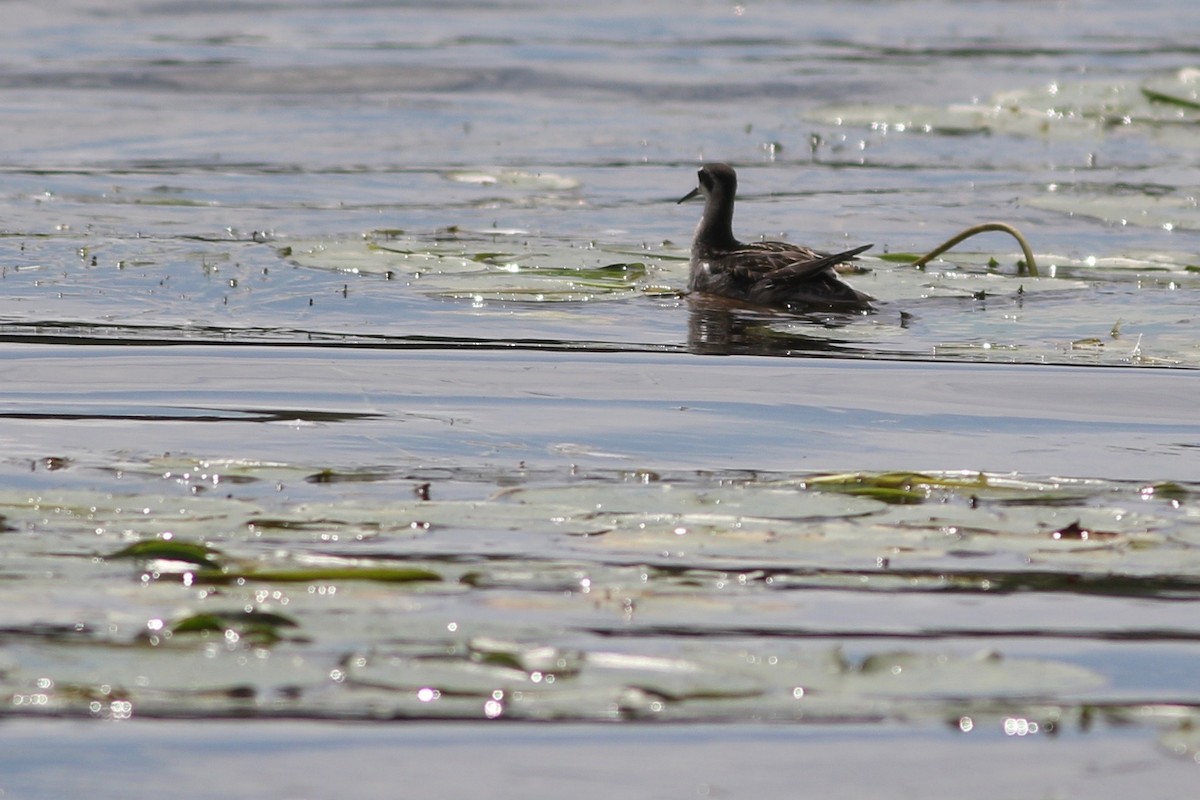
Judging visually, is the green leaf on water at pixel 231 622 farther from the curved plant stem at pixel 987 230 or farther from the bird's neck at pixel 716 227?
the bird's neck at pixel 716 227

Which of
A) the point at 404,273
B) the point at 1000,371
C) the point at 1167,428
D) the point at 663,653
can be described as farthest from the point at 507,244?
the point at 663,653

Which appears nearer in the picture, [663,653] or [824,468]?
[663,653]

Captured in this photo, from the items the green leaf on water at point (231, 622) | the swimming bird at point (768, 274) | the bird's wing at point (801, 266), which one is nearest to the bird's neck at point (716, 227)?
the swimming bird at point (768, 274)

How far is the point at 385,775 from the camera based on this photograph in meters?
3.91

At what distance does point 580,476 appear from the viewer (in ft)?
19.8

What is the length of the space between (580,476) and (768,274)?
184 inches

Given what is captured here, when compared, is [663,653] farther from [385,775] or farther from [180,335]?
[180,335]

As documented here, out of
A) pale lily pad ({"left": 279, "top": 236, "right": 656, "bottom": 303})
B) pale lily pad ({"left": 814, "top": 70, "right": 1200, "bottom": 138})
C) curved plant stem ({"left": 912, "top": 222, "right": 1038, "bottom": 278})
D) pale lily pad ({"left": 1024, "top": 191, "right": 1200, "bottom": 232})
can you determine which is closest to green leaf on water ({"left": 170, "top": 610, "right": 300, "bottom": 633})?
pale lily pad ({"left": 279, "top": 236, "right": 656, "bottom": 303})

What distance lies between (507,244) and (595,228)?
131cm

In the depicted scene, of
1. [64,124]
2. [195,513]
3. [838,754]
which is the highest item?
[64,124]

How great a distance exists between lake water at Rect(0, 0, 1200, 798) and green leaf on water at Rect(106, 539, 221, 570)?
0.03 feet

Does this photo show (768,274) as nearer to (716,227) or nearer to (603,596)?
(716,227)

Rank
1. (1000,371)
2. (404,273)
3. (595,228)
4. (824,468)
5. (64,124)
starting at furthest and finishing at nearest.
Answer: (64,124)
(595,228)
(404,273)
(1000,371)
(824,468)

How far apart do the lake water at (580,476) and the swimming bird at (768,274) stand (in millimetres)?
165
